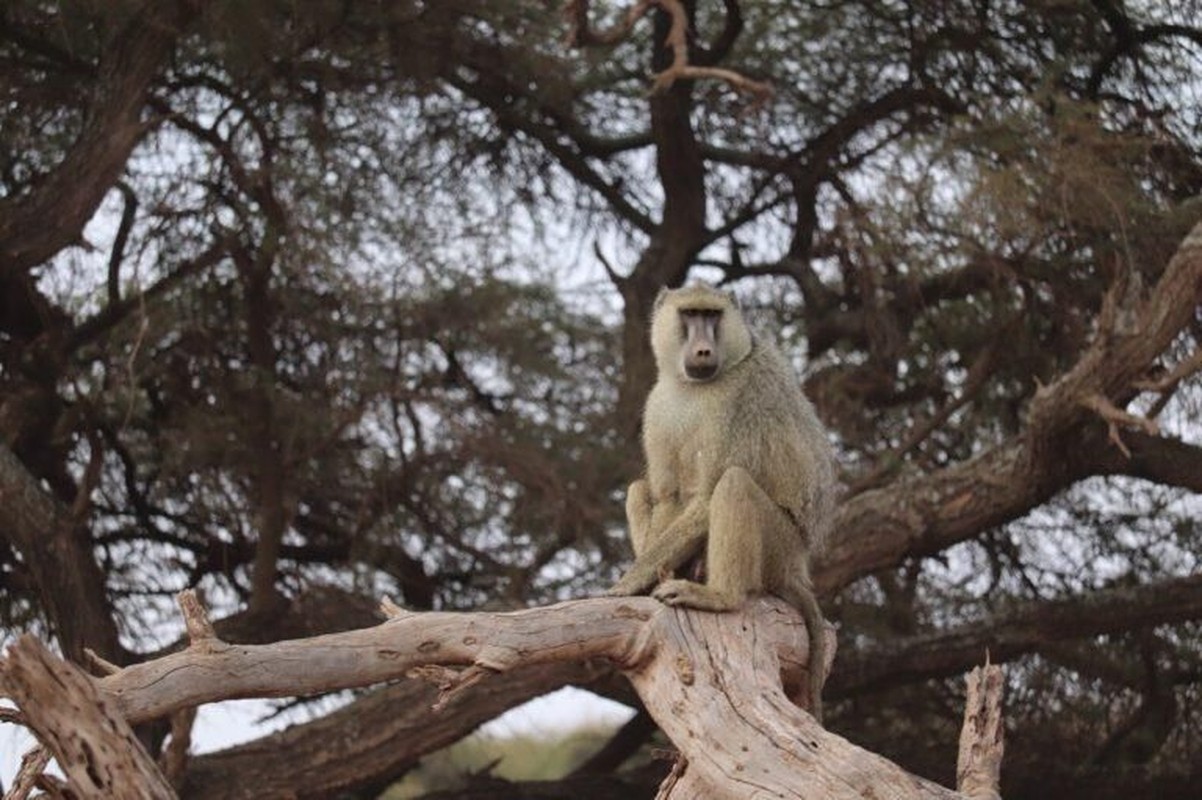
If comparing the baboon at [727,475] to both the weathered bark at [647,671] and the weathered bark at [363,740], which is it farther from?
the weathered bark at [363,740]

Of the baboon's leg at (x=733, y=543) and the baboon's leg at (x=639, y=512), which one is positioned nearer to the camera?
the baboon's leg at (x=733, y=543)

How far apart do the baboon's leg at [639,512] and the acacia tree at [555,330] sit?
2417 millimetres

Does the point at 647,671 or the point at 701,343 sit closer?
the point at 647,671

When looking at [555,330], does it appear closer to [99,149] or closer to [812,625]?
[99,149]

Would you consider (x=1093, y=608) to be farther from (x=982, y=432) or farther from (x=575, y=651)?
(x=575, y=651)

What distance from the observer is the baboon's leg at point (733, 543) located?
18.4 feet

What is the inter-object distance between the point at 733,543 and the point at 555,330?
4.90 meters

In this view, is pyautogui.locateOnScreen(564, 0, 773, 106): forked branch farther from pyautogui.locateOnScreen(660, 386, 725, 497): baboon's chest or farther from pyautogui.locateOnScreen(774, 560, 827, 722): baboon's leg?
pyautogui.locateOnScreen(774, 560, 827, 722): baboon's leg

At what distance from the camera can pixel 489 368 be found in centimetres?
1015

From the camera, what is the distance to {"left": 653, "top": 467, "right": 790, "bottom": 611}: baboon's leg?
5613mm

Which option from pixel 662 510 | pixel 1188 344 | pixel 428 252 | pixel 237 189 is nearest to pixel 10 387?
pixel 237 189

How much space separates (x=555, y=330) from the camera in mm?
10461

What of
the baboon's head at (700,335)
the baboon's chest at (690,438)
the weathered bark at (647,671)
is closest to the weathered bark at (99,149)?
the baboon's head at (700,335)

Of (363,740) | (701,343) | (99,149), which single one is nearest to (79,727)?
(701,343)
